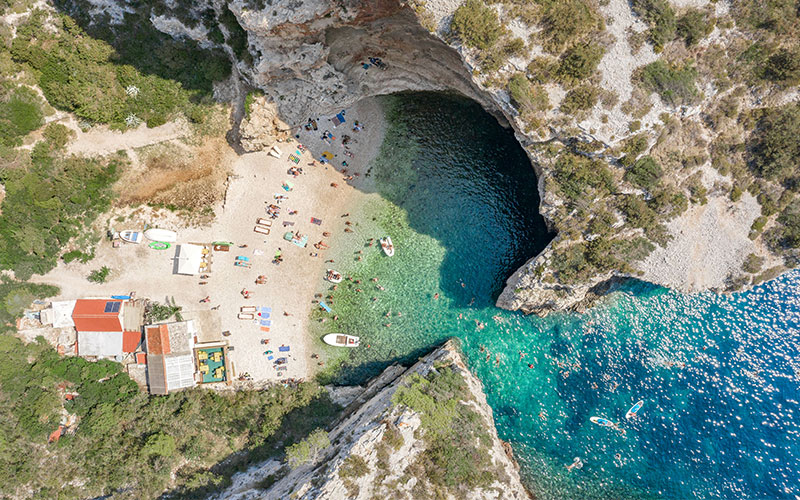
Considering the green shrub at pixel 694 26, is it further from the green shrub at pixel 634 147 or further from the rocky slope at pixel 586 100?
Result: the green shrub at pixel 634 147

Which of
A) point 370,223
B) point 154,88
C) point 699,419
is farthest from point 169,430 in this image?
point 699,419

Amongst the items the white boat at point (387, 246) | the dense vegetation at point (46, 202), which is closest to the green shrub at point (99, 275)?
the dense vegetation at point (46, 202)

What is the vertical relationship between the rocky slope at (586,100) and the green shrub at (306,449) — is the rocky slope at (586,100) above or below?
above

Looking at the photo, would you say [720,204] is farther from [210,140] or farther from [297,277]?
[210,140]

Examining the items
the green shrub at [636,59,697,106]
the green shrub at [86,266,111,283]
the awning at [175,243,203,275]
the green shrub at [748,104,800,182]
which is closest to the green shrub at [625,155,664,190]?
the green shrub at [636,59,697,106]

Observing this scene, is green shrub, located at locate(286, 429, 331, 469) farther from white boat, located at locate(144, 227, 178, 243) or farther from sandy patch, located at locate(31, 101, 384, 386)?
white boat, located at locate(144, 227, 178, 243)

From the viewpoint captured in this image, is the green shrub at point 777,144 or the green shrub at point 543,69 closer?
the green shrub at point 543,69

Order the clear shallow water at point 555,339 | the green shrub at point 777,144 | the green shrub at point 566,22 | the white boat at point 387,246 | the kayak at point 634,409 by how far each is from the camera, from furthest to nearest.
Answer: the kayak at point 634,409 < the white boat at point 387,246 < the clear shallow water at point 555,339 < the green shrub at point 777,144 < the green shrub at point 566,22

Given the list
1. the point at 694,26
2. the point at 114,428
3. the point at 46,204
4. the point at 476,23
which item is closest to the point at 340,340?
the point at 114,428
